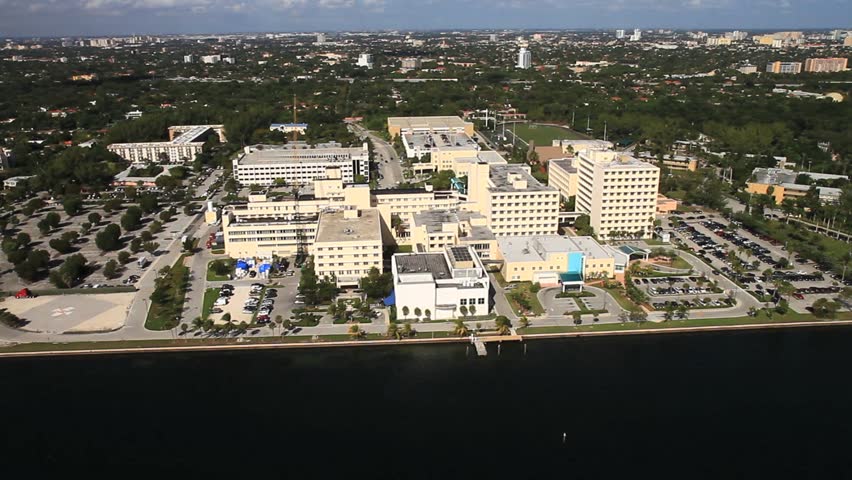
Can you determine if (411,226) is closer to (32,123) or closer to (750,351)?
(750,351)

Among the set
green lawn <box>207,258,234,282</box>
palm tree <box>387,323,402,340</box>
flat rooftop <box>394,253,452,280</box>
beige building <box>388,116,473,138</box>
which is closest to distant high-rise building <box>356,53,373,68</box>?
beige building <box>388,116,473,138</box>

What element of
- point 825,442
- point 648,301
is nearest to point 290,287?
point 648,301

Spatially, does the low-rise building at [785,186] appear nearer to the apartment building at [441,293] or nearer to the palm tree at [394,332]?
the apartment building at [441,293]

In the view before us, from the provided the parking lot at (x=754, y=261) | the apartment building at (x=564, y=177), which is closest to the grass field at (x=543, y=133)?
the apartment building at (x=564, y=177)

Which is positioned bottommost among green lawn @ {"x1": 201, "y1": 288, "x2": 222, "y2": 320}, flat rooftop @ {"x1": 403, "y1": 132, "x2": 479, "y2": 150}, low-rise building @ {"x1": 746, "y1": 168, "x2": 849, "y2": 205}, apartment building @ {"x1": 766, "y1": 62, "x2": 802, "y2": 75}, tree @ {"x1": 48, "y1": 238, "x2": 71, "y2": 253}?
green lawn @ {"x1": 201, "y1": 288, "x2": 222, "y2": 320}

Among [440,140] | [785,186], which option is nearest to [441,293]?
[785,186]

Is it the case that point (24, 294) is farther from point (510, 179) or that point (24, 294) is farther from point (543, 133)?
point (543, 133)

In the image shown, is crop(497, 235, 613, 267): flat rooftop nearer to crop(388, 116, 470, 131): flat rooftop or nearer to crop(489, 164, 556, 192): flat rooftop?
crop(489, 164, 556, 192): flat rooftop
